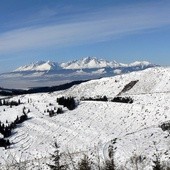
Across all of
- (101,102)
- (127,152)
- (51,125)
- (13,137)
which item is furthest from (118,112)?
(127,152)

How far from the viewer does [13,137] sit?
89.9 meters

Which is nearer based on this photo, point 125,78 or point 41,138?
point 41,138

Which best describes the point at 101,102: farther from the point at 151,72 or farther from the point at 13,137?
the point at 151,72

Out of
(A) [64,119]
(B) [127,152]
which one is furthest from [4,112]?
(B) [127,152]

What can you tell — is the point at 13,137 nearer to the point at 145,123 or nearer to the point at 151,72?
the point at 145,123

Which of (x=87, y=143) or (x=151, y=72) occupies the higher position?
(x=151, y=72)

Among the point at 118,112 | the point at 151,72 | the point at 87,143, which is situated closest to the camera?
the point at 87,143

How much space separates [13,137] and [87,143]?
56.5ft

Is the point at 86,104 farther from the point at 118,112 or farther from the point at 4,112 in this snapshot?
the point at 4,112

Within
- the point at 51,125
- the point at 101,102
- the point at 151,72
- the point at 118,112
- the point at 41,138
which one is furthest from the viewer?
the point at 151,72

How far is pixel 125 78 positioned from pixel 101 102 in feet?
235

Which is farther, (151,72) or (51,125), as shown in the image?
(151,72)

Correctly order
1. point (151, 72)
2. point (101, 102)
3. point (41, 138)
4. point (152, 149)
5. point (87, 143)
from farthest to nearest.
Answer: point (151, 72) → point (101, 102) → point (41, 138) → point (87, 143) → point (152, 149)

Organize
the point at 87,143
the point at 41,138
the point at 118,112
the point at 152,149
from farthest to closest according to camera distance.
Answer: the point at 118,112 → the point at 41,138 → the point at 87,143 → the point at 152,149
